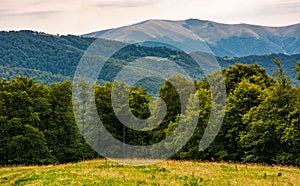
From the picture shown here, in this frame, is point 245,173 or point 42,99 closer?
point 245,173

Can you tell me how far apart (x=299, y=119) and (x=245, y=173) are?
23985 millimetres

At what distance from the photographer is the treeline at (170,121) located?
47.9 metres

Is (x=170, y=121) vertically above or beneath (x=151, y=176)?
above

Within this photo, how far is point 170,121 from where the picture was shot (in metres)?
58.4

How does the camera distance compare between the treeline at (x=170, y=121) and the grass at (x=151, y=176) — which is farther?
the treeline at (x=170, y=121)

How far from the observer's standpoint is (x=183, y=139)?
178ft

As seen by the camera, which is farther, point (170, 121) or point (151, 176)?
point (170, 121)

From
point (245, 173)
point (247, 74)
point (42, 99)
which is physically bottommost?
point (245, 173)

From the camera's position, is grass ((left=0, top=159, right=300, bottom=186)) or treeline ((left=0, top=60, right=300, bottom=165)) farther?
treeline ((left=0, top=60, right=300, bottom=165))

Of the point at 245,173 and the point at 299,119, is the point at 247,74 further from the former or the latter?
the point at 245,173

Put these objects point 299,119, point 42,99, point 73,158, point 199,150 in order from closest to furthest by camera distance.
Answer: point 299,119 < point 199,150 < point 42,99 < point 73,158

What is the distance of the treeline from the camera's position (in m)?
47.9

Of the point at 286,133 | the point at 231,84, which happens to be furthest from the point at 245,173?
the point at 231,84

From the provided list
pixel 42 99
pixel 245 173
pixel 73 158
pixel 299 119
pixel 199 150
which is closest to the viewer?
pixel 245 173
